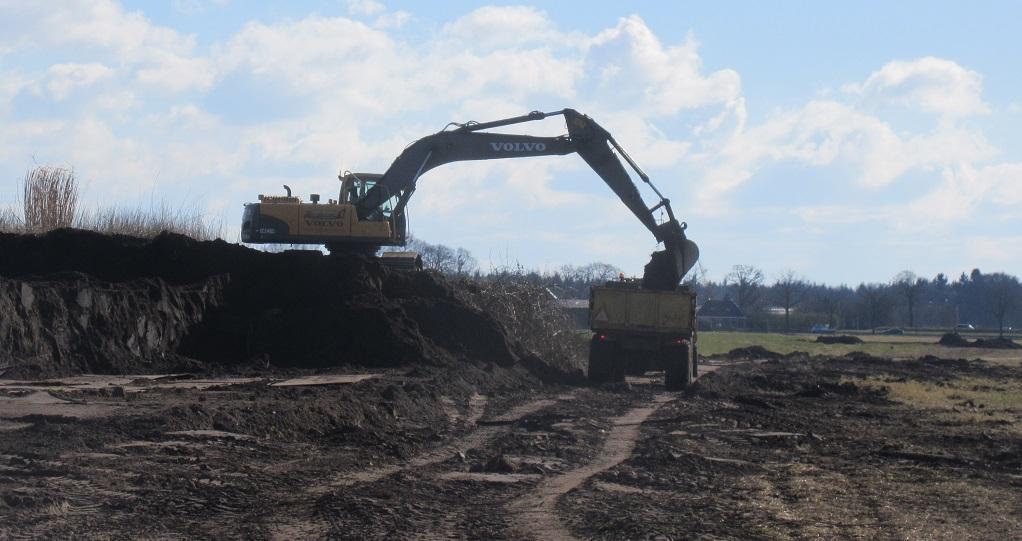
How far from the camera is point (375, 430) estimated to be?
14961mm

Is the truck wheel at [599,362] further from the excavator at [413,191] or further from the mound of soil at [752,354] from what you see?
the mound of soil at [752,354]

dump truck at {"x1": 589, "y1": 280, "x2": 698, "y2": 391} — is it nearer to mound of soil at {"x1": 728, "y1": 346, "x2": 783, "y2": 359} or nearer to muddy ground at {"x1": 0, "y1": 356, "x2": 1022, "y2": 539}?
muddy ground at {"x1": 0, "y1": 356, "x2": 1022, "y2": 539}

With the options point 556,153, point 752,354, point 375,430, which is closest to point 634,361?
point 556,153

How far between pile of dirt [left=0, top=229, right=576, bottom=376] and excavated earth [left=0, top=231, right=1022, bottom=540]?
5cm

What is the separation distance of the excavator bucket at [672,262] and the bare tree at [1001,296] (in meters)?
60.7

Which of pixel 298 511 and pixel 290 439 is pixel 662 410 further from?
pixel 298 511

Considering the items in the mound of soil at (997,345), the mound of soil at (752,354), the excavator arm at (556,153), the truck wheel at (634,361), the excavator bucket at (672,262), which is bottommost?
the mound of soil at (752,354)

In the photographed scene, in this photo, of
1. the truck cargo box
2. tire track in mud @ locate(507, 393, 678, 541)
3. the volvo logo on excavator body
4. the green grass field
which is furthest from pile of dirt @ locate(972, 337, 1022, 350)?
tire track in mud @ locate(507, 393, 678, 541)

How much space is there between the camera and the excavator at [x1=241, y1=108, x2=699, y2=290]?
25.9m

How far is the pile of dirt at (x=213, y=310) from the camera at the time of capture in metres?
19.6

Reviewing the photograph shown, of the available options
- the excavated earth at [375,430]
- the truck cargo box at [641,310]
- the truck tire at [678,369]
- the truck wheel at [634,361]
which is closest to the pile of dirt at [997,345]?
the excavated earth at [375,430]

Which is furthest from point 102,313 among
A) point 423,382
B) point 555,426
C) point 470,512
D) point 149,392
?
point 470,512

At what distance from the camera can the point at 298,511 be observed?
30.6 feet

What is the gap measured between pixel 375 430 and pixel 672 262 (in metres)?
12.7
